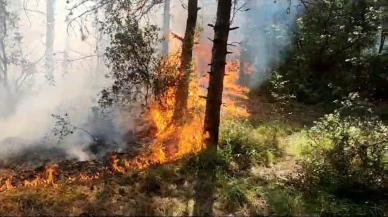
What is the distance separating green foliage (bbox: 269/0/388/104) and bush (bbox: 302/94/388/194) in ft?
19.3

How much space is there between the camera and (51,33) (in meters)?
31.8

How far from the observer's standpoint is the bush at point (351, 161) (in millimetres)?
7148

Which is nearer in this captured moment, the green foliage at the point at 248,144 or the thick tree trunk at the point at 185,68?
the green foliage at the point at 248,144

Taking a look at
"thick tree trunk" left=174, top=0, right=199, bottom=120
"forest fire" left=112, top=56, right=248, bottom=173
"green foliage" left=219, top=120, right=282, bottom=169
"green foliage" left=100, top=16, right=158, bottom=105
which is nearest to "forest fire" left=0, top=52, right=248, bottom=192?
"forest fire" left=112, top=56, right=248, bottom=173

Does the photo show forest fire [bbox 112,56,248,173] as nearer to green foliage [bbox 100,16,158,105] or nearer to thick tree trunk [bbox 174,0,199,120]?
thick tree trunk [bbox 174,0,199,120]

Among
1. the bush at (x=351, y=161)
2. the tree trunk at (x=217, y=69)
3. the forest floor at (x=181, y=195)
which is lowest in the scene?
the forest floor at (x=181, y=195)

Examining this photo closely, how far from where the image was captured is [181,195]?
7.10 metres

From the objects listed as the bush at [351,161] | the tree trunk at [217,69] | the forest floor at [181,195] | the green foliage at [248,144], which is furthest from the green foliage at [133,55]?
the bush at [351,161]

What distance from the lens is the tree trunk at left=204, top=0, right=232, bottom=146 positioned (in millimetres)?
8547

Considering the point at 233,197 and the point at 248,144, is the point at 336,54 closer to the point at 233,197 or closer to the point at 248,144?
the point at 248,144

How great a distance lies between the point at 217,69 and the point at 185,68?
2.83m

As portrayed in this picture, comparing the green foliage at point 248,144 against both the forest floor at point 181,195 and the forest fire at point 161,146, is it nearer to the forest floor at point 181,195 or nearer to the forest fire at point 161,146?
the forest floor at point 181,195

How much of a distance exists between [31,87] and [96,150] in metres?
20.4

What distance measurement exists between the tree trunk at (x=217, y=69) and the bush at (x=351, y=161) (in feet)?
6.66
